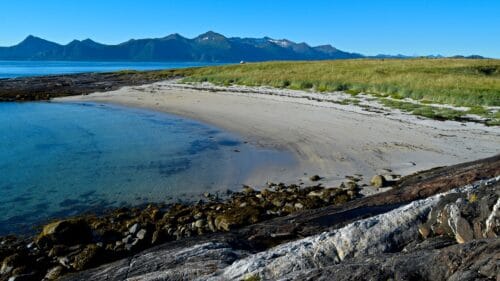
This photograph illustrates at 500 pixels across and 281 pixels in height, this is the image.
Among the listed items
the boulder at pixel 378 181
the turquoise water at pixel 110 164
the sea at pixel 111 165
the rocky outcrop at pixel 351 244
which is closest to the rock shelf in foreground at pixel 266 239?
the rocky outcrop at pixel 351 244

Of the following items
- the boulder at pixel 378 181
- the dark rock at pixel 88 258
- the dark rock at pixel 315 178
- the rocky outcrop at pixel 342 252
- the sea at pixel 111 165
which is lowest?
the sea at pixel 111 165

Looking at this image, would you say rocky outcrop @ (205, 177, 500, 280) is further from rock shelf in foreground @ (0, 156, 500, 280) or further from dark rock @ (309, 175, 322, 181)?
dark rock @ (309, 175, 322, 181)

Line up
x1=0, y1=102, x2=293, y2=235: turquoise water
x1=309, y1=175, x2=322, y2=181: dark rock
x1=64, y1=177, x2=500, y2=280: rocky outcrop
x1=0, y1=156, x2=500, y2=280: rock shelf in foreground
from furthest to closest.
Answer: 1. x1=309, y1=175, x2=322, y2=181: dark rock
2. x1=0, y1=102, x2=293, y2=235: turquoise water
3. x1=0, y1=156, x2=500, y2=280: rock shelf in foreground
4. x1=64, y1=177, x2=500, y2=280: rocky outcrop

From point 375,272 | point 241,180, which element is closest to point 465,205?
point 375,272

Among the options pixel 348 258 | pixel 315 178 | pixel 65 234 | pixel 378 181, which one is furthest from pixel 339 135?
pixel 348 258

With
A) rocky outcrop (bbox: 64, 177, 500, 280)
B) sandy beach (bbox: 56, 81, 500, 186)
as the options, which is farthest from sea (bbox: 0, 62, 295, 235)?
rocky outcrop (bbox: 64, 177, 500, 280)

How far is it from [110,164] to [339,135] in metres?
9.41

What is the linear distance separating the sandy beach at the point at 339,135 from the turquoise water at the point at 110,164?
46.9 inches

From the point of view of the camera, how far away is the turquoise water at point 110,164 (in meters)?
11.5

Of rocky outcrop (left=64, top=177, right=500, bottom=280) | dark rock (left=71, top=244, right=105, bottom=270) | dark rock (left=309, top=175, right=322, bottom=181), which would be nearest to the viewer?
rocky outcrop (left=64, top=177, right=500, bottom=280)

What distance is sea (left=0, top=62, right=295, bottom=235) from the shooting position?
11406mm

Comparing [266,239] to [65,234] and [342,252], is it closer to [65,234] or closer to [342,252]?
[342,252]

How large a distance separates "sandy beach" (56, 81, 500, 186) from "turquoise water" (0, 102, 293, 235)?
1.19 m

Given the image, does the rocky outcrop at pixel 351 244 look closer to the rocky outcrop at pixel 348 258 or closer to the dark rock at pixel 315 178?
the rocky outcrop at pixel 348 258
